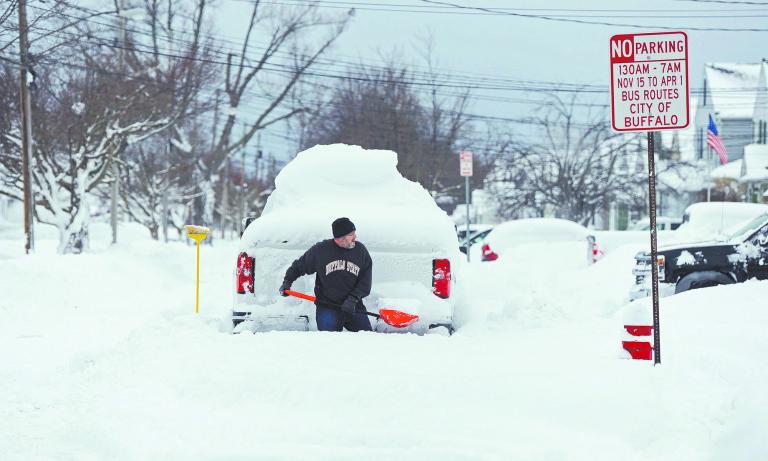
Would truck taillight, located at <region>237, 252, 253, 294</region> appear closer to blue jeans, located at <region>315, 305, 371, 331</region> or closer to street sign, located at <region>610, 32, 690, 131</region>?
blue jeans, located at <region>315, 305, 371, 331</region>

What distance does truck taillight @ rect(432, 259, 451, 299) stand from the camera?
7496mm

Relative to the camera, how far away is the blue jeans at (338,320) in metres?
7.29

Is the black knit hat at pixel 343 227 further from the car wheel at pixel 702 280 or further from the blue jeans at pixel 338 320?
the car wheel at pixel 702 280

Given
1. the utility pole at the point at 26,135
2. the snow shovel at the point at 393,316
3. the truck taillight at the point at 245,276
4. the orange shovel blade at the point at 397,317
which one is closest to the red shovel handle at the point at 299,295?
the snow shovel at the point at 393,316

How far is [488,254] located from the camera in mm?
21234

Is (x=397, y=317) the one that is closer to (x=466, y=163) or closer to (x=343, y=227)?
(x=343, y=227)

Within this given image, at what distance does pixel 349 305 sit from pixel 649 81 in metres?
2.90

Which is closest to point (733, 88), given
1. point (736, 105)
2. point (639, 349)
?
point (736, 105)

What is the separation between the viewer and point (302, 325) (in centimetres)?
750

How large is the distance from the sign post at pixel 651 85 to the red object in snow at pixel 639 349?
270mm

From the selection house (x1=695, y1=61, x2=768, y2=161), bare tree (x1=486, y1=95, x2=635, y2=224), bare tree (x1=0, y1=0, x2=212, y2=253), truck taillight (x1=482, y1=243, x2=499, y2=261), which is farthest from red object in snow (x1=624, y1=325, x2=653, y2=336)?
house (x1=695, y1=61, x2=768, y2=161)

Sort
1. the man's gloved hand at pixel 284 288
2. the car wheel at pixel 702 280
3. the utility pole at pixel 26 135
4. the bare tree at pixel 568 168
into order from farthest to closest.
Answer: the bare tree at pixel 568 168 → the utility pole at pixel 26 135 → the car wheel at pixel 702 280 → the man's gloved hand at pixel 284 288

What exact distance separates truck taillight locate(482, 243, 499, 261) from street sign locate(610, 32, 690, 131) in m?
14.8

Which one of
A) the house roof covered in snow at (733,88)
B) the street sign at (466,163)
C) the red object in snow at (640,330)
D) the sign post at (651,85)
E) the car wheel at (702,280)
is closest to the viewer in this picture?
the sign post at (651,85)
